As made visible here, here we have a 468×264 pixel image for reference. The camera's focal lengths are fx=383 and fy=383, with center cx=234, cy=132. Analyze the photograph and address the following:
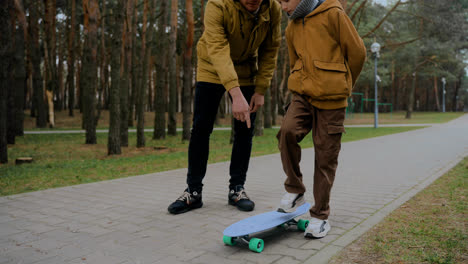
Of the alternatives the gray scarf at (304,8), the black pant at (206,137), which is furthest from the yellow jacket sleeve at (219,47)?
the gray scarf at (304,8)

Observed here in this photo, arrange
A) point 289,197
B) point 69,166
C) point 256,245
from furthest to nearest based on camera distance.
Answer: point 69,166 → point 289,197 → point 256,245

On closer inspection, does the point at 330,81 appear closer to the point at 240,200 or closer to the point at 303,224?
the point at 303,224

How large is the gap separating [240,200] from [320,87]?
1.56m

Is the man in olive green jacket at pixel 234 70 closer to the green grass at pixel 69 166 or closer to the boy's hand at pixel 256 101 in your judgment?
the boy's hand at pixel 256 101

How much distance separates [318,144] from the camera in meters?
3.20

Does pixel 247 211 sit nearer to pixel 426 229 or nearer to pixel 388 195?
pixel 426 229

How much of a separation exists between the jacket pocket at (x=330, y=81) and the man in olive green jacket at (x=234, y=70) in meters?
0.65

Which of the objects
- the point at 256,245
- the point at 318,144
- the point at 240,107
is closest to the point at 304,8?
the point at 240,107

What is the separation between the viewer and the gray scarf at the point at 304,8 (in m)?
3.07

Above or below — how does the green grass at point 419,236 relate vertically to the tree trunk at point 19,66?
below

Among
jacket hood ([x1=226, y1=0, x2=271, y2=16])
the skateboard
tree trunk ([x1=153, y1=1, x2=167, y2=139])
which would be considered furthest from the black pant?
tree trunk ([x1=153, y1=1, x2=167, y2=139])

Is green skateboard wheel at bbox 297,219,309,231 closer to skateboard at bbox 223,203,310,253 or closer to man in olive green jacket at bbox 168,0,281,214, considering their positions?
skateboard at bbox 223,203,310,253

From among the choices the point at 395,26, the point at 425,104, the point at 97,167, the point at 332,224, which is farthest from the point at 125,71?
the point at 425,104

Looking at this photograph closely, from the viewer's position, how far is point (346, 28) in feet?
9.87
